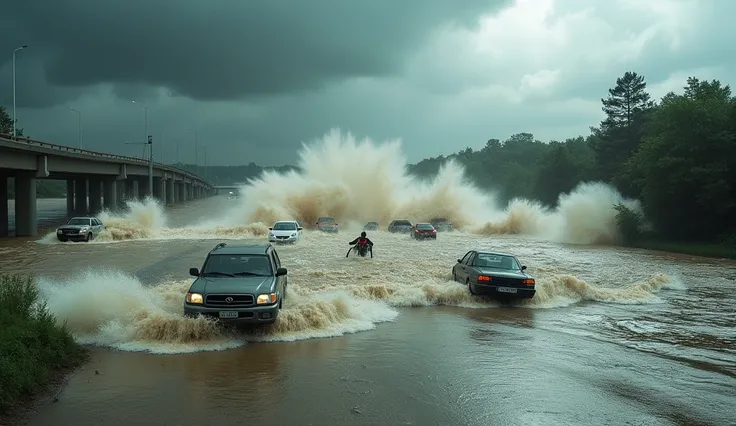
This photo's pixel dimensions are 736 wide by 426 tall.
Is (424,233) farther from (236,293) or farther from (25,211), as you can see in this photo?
(236,293)

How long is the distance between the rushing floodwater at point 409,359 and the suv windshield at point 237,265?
1.08 metres

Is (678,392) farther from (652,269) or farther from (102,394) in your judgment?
(652,269)

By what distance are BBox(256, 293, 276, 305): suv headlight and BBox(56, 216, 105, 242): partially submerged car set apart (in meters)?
30.9

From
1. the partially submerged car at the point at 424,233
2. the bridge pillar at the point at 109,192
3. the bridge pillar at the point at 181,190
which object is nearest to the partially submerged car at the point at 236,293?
the partially submerged car at the point at 424,233

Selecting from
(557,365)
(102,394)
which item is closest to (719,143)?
(557,365)

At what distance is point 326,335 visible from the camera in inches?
459

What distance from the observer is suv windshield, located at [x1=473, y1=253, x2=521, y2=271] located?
56.4 ft

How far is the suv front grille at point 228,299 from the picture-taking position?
1068 cm

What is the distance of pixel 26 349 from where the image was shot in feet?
26.7

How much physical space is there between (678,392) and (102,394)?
7.47 m

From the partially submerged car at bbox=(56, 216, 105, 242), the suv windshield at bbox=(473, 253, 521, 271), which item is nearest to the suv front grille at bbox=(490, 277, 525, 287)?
the suv windshield at bbox=(473, 253, 521, 271)

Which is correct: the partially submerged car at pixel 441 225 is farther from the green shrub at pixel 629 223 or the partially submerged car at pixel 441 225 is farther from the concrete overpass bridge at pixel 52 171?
the concrete overpass bridge at pixel 52 171

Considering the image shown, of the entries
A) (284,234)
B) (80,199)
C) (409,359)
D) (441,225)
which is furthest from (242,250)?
(80,199)

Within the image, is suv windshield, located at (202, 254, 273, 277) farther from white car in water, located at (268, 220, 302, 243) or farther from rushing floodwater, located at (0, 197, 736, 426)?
white car in water, located at (268, 220, 302, 243)
